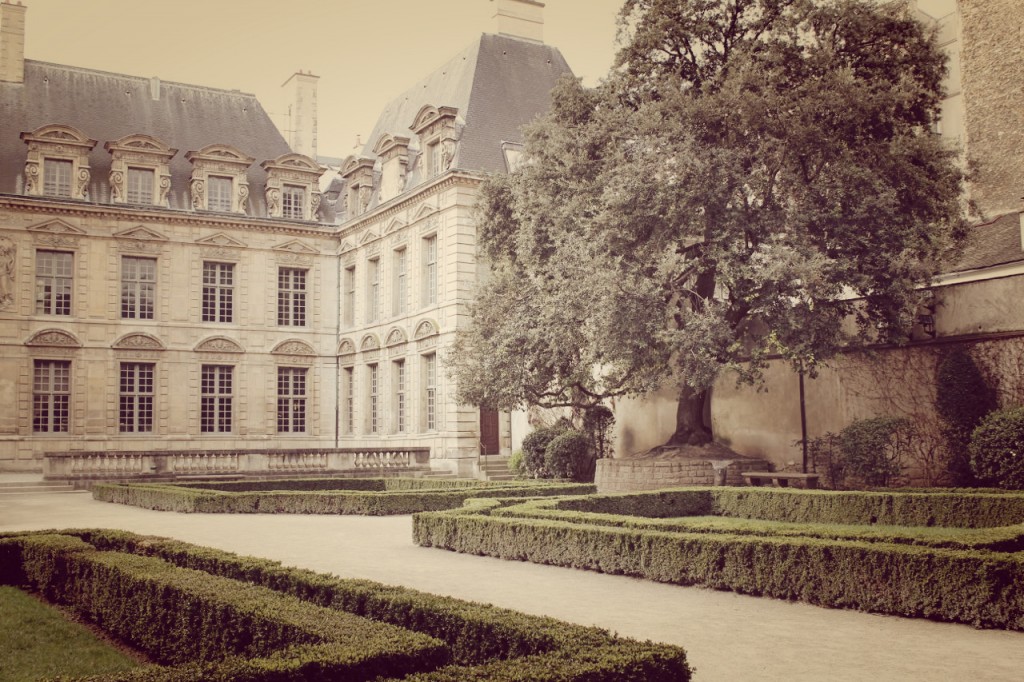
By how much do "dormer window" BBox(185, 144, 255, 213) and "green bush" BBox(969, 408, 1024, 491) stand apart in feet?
89.6

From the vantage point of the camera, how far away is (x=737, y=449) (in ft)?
72.0

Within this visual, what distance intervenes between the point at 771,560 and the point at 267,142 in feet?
111

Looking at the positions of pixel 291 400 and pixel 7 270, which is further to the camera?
pixel 291 400

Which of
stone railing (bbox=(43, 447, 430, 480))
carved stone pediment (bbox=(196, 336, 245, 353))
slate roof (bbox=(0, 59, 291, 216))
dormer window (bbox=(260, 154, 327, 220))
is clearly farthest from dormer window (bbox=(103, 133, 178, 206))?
stone railing (bbox=(43, 447, 430, 480))

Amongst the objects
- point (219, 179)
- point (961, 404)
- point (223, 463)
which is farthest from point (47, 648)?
point (219, 179)

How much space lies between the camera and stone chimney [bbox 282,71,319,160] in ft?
138

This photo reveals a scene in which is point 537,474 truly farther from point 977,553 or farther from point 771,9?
point 977,553

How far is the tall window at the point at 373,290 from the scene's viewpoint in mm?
34906

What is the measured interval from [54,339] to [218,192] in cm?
779

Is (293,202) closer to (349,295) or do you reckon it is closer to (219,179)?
(219,179)

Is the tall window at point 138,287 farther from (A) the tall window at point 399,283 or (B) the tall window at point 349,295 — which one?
(A) the tall window at point 399,283

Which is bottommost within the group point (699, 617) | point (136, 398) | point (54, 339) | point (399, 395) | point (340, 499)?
point (699, 617)

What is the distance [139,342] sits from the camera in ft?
113

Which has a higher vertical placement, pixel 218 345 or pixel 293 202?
pixel 293 202
